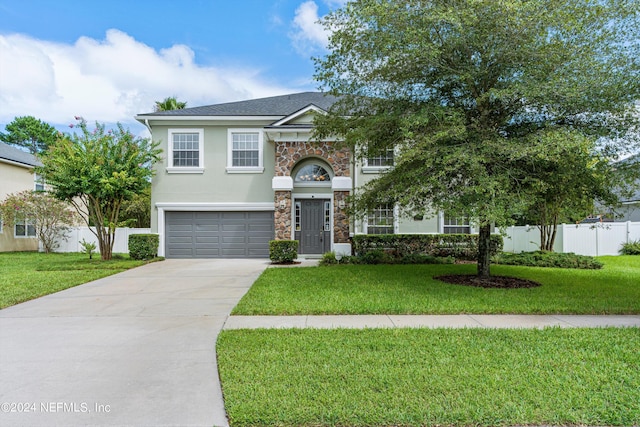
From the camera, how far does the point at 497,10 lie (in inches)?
273

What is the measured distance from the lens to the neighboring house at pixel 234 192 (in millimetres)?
15469

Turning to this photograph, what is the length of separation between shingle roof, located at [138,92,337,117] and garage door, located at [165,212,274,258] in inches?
170

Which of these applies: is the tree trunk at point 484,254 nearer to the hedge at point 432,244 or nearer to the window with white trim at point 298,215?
the hedge at point 432,244

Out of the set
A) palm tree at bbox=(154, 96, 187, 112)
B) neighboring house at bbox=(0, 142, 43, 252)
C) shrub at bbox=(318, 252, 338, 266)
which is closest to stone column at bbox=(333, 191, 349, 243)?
shrub at bbox=(318, 252, 338, 266)

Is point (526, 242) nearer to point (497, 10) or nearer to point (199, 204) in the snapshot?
point (497, 10)

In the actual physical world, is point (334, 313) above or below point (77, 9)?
below

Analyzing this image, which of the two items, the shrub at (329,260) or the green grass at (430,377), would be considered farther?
the shrub at (329,260)

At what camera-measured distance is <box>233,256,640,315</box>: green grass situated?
6.28 metres

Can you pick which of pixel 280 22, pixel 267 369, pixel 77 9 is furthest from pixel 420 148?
pixel 77 9

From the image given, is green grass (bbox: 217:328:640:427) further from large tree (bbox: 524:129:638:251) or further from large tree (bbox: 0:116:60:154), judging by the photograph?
large tree (bbox: 0:116:60:154)

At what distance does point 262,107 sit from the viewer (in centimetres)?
1667

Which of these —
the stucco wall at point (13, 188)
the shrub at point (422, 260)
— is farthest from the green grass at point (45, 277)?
the shrub at point (422, 260)

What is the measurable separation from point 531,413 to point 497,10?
699 cm

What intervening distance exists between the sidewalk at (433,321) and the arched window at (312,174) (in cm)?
1009
